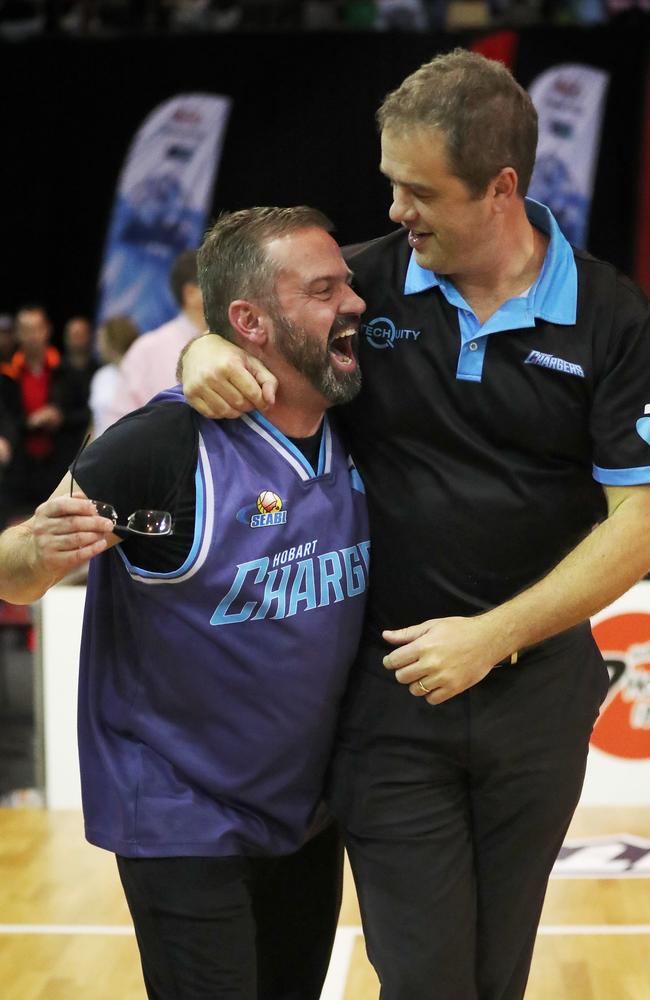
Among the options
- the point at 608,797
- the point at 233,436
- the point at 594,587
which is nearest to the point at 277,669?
the point at 233,436

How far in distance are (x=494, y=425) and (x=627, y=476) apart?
0.81ft

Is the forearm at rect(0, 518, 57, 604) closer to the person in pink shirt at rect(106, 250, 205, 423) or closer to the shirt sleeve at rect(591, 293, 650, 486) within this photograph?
the shirt sleeve at rect(591, 293, 650, 486)

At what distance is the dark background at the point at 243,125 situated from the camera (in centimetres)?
1156

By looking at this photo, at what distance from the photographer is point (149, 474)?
2.29m

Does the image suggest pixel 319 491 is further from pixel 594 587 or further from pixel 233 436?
pixel 594 587

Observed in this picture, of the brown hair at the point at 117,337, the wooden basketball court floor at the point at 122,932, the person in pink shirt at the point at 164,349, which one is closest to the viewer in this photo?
the wooden basketball court floor at the point at 122,932

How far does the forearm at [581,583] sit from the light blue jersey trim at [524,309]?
13.7 inches

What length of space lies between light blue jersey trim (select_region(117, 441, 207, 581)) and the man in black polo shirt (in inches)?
5.1

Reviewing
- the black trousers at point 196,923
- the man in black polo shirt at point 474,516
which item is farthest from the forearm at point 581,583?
the black trousers at point 196,923

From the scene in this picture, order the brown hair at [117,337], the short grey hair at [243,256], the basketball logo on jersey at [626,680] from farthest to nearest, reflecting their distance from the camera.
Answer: the brown hair at [117,337] → the basketball logo on jersey at [626,680] → the short grey hair at [243,256]

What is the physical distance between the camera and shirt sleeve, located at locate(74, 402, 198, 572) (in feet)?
7.43

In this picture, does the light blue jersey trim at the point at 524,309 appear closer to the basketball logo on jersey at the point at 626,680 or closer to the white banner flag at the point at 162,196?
the basketball logo on jersey at the point at 626,680

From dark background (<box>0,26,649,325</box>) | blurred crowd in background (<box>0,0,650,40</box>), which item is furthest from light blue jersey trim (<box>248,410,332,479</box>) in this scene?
blurred crowd in background (<box>0,0,650,40</box>)

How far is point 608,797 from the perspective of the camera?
5.14 m
